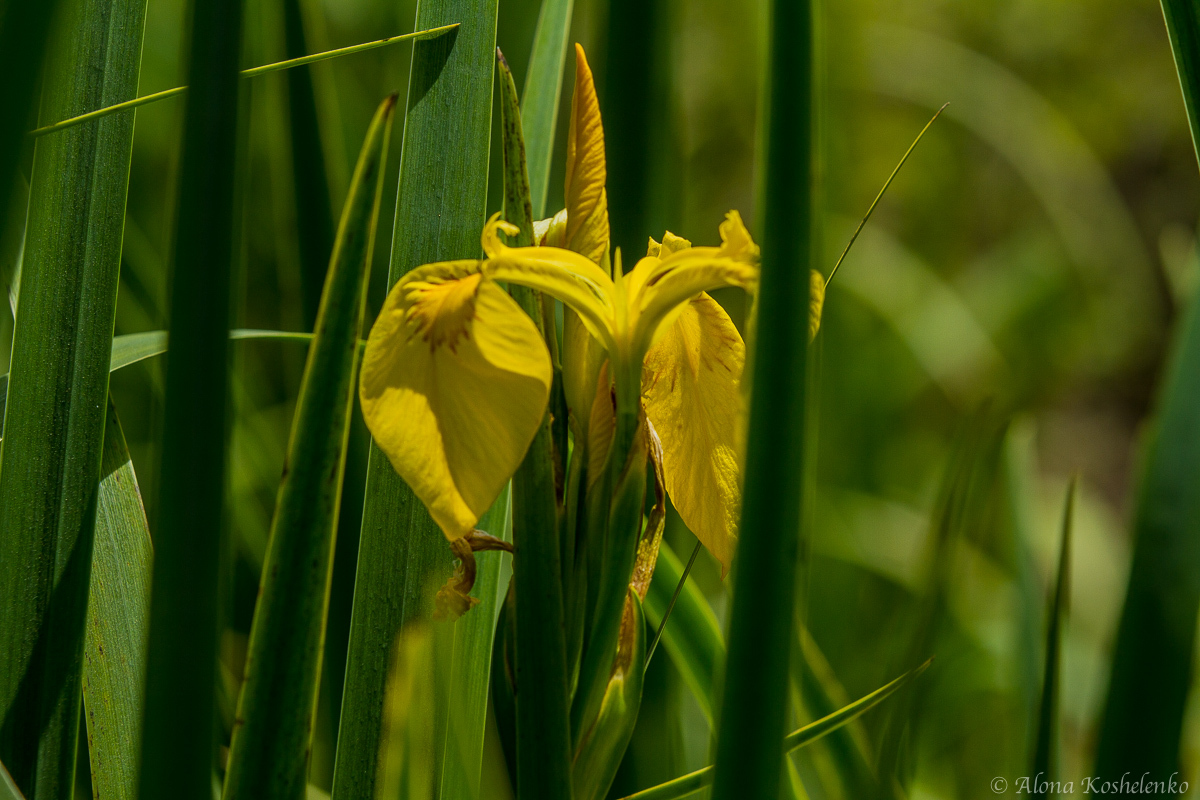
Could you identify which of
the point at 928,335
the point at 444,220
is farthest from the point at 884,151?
the point at 444,220

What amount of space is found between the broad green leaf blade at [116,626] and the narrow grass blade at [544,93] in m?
0.25

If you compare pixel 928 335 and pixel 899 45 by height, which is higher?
pixel 899 45

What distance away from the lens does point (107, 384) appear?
1.01ft

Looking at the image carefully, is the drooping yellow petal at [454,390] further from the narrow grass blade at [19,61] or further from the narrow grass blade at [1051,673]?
the narrow grass blade at [1051,673]

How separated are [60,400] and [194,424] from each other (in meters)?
0.18

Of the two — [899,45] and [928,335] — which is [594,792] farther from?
[899,45]

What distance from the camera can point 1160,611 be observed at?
18 cm

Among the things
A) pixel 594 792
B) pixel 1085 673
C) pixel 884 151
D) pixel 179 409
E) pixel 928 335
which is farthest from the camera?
pixel 884 151

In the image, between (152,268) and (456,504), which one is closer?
(456,504)

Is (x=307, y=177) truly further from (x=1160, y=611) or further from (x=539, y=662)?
(x=1160, y=611)

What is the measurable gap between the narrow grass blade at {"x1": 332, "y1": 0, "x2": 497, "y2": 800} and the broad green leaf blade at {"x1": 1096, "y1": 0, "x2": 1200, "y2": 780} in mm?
247

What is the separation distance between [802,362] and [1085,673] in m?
0.97

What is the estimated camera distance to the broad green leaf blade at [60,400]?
0.30 m

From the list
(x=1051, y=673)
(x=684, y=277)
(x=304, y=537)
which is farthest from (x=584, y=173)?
(x=1051, y=673)
